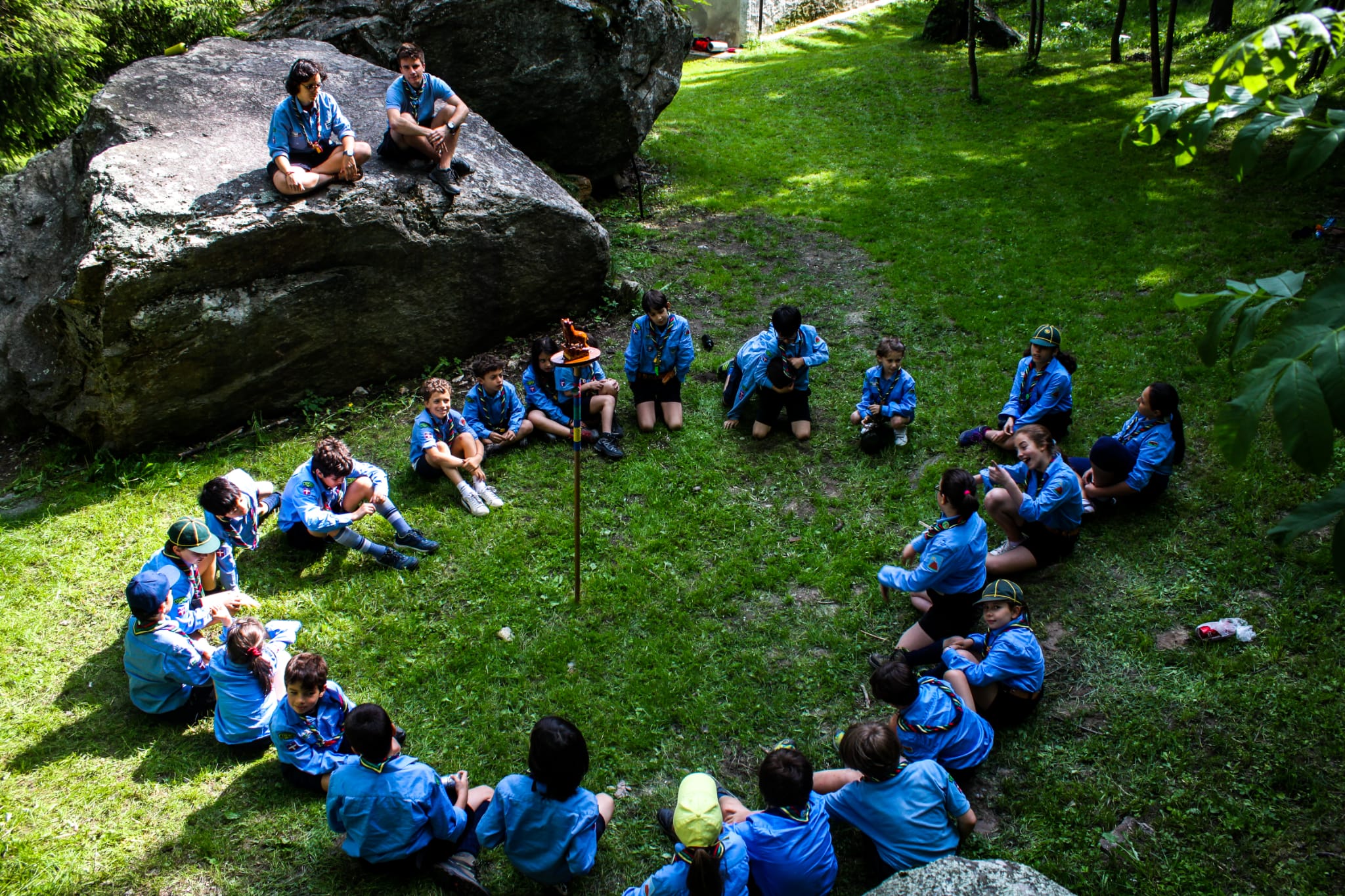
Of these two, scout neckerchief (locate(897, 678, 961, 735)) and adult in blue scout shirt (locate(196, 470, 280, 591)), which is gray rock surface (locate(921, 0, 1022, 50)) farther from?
adult in blue scout shirt (locate(196, 470, 280, 591))

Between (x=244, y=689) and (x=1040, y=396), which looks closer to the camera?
(x=244, y=689)

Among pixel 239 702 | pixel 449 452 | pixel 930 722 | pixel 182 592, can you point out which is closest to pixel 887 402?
pixel 930 722

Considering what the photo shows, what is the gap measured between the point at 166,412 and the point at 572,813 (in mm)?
5260

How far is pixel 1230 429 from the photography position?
6.58ft

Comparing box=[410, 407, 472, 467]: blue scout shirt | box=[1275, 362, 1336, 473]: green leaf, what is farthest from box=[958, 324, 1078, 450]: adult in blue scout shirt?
box=[1275, 362, 1336, 473]: green leaf

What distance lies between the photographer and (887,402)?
268 inches

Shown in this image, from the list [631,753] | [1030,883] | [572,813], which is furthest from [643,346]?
[1030,883]

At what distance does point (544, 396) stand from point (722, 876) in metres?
4.58

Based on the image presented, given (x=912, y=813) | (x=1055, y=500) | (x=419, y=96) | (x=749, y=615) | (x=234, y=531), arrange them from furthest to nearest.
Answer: (x=419, y=96) → (x=234, y=531) → (x=749, y=615) → (x=1055, y=500) → (x=912, y=813)

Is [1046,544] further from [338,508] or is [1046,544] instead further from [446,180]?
[446,180]

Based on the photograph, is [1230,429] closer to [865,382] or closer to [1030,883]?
[1030,883]

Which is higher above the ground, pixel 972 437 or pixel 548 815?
pixel 972 437

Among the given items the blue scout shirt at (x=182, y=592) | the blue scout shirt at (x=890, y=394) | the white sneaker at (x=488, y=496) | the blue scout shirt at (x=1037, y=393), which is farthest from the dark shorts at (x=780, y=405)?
the blue scout shirt at (x=182, y=592)

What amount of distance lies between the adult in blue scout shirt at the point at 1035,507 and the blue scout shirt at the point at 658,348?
9.40 feet
